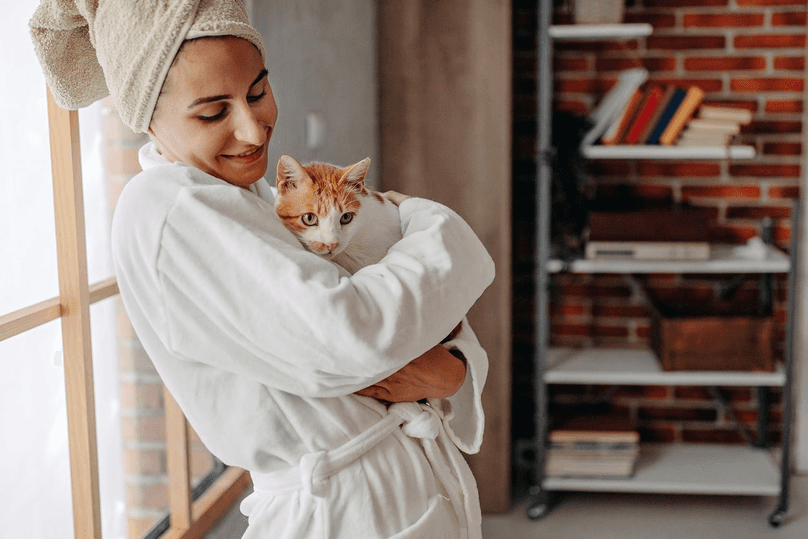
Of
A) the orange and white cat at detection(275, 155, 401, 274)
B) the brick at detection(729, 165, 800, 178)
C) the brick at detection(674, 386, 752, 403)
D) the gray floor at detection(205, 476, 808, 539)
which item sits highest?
the orange and white cat at detection(275, 155, 401, 274)

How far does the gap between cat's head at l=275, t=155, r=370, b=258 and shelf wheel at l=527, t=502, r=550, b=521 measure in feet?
6.36

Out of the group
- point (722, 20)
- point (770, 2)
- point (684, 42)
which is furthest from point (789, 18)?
point (684, 42)

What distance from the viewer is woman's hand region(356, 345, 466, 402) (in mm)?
855

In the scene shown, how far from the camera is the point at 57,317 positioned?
136 centimetres

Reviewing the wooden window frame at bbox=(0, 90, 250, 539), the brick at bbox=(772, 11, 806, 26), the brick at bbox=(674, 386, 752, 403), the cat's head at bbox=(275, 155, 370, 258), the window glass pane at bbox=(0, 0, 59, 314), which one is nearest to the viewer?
the cat's head at bbox=(275, 155, 370, 258)

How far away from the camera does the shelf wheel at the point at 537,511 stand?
2607 mm

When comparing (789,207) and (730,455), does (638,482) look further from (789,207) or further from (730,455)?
(789,207)

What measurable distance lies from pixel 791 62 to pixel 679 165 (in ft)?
1.77

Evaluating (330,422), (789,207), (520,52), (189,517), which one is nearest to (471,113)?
(520,52)

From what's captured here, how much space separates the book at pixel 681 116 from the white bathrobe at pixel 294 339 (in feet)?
5.86

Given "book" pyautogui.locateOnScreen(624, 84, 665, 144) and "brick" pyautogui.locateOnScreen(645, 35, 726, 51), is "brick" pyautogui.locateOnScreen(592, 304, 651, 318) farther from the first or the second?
"brick" pyautogui.locateOnScreen(645, 35, 726, 51)

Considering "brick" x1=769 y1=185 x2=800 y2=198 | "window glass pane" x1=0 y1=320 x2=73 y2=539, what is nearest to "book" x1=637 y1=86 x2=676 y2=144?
"brick" x1=769 y1=185 x2=800 y2=198

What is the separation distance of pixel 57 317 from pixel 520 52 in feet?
6.74

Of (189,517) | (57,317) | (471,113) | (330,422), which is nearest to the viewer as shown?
(330,422)
